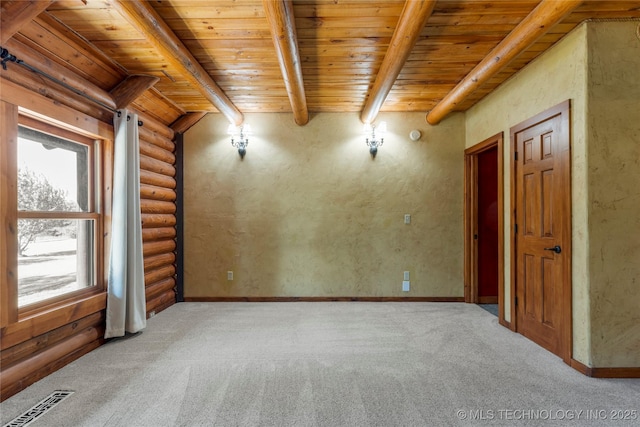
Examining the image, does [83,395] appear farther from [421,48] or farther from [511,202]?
[511,202]

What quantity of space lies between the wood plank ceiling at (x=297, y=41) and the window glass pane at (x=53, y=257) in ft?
4.42

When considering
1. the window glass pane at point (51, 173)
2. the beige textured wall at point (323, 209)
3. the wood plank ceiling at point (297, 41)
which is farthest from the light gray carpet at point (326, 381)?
the wood plank ceiling at point (297, 41)

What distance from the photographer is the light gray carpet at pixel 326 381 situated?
184 cm

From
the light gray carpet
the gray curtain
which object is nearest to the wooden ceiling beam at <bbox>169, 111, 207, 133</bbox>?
the gray curtain

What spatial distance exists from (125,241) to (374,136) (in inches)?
128

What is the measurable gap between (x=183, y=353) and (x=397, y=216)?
3041 mm

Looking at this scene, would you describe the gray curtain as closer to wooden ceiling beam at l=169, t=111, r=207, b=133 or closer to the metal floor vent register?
the metal floor vent register

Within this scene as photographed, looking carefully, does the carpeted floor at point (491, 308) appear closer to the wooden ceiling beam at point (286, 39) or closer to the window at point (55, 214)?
the wooden ceiling beam at point (286, 39)

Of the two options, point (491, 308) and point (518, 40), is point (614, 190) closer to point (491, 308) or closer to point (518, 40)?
point (518, 40)

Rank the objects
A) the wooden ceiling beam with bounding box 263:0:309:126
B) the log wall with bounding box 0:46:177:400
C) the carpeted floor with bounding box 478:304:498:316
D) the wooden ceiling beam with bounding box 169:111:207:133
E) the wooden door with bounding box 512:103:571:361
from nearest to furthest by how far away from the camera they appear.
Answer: the wooden ceiling beam with bounding box 263:0:309:126
the log wall with bounding box 0:46:177:400
the wooden door with bounding box 512:103:571:361
the carpeted floor with bounding box 478:304:498:316
the wooden ceiling beam with bounding box 169:111:207:133

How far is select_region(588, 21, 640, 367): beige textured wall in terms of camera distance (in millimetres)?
2254

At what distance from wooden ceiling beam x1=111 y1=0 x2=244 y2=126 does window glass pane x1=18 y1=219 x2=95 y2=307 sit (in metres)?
1.65

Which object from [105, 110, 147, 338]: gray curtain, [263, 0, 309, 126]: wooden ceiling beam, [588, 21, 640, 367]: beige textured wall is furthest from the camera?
[105, 110, 147, 338]: gray curtain

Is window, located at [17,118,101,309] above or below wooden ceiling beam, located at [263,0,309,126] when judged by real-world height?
below
